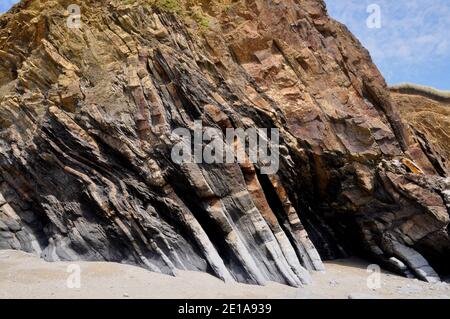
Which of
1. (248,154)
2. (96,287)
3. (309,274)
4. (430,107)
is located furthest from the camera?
(430,107)

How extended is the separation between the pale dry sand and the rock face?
572 millimetres

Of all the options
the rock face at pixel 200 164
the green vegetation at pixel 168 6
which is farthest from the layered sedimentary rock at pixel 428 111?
the green vegetation at pixel 168 6

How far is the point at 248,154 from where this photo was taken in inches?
525

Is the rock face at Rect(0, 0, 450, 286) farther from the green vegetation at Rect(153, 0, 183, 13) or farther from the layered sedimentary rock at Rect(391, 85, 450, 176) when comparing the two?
the layered sedimentary rock at Rect(391, 85, 450, 176)

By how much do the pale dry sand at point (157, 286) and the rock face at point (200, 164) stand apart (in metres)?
0.57

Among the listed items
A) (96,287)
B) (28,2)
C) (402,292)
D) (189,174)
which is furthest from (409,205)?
(28,2)

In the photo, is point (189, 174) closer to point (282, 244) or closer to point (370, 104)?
point (282, 244)

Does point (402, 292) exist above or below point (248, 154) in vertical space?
below

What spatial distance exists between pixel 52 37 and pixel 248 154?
28.8ft

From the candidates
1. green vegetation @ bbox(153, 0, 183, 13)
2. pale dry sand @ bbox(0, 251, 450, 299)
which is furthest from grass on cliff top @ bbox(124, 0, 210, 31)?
pale dry sand @ bbox(0, 251, 450, 299)

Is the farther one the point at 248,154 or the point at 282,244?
the point at 248,154

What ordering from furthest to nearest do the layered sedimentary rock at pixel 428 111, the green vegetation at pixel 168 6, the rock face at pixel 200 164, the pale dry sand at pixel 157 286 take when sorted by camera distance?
the layered sedimentary rock at pixel 428 111
the green vegetation at pixel 168 6
the rock face at pixel 200 164
the pale dry sand at pixel 157 286

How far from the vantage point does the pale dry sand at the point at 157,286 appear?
966 centimetres

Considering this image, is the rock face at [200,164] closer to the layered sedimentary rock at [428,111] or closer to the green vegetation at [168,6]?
the green vegetation at [168,6]
